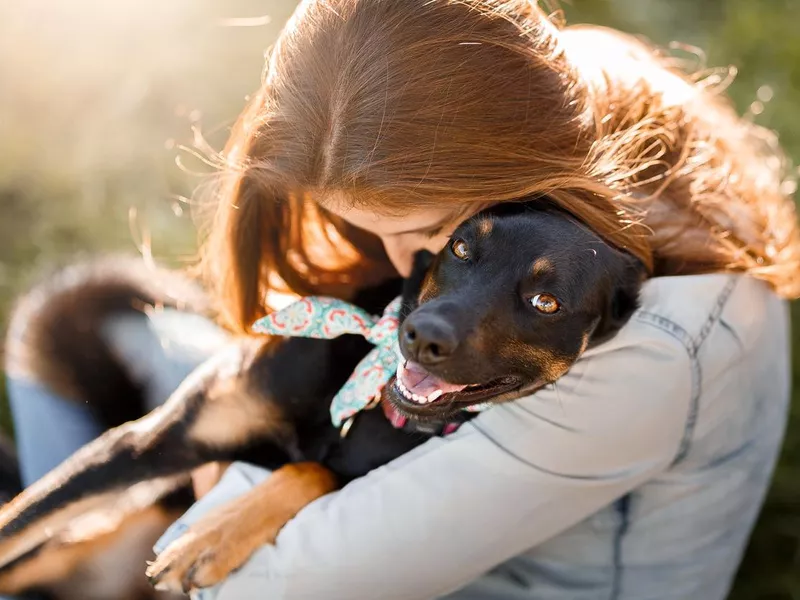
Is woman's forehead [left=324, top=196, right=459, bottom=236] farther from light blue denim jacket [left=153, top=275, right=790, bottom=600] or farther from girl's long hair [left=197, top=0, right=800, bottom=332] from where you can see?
light blue denim jacket [left=153, top=275, right=790, bottom=600]

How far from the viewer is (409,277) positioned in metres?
2.10

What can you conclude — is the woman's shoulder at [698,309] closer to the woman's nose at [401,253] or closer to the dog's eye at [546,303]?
the dog's eye at [546,303]

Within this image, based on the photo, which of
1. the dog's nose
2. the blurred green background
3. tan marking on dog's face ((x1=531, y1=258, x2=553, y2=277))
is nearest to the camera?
the dog's nose

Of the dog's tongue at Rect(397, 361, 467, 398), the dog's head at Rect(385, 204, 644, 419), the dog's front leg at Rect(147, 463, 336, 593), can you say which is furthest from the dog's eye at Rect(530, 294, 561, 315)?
the dog's front leg at Rect(147, 463, 336, 593)

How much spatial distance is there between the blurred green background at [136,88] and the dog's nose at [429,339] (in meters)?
2.37

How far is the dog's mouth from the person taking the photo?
183 centimetres

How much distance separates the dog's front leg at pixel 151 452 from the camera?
2.07 m

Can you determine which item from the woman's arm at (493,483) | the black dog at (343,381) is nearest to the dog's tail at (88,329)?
the black dog at (343,381)

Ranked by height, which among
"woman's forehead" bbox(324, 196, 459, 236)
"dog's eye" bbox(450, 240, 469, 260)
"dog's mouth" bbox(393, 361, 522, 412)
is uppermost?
"woman's forehead" bbox(324, 196, 459, 236)

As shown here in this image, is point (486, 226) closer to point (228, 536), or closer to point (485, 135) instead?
point (485, 135)

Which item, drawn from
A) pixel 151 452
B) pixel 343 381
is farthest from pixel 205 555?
pixel 343 381

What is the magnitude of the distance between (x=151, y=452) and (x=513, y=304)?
952 millimetres

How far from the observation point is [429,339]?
66.7 inches

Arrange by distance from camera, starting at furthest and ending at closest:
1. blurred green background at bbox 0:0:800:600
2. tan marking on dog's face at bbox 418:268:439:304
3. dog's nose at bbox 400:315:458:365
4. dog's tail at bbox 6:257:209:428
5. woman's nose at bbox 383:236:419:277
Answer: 1. blurred green background at bbox 0:0:800:600
2. dog's tail at bbox 6:257:209:428
3. woman's nose at bbox 383:236:419:277
4. tan marking on dog's face at bbox 418:268:439:304
5. dog's nose at bbox 400:315:458:365
